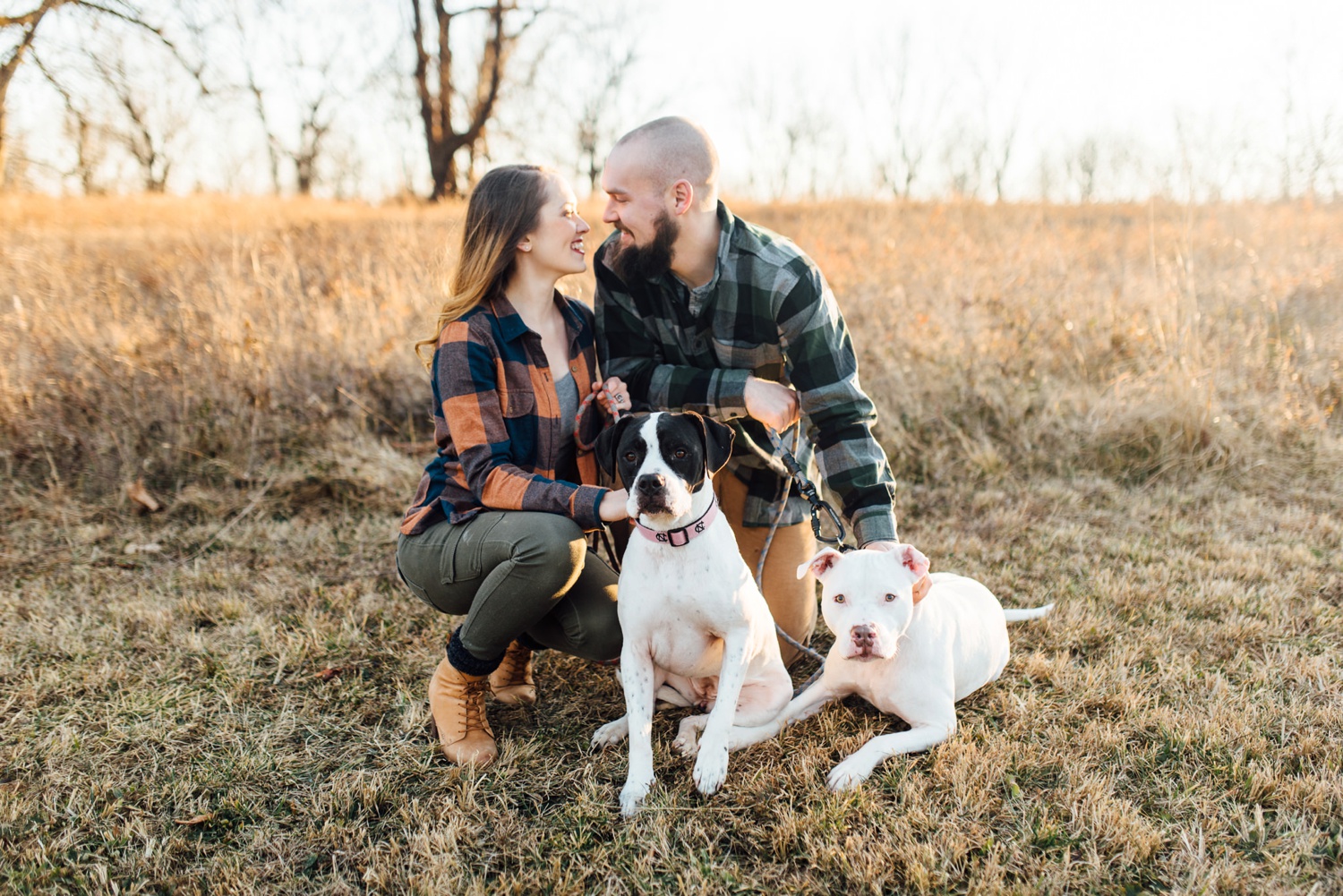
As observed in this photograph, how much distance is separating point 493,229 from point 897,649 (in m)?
1.91

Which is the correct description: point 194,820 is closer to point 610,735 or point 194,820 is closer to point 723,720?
point 610,735

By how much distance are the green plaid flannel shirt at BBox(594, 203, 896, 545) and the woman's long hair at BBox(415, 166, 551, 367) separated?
0.51 metres

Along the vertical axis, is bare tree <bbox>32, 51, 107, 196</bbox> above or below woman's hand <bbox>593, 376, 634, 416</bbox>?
above

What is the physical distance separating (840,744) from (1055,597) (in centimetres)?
166

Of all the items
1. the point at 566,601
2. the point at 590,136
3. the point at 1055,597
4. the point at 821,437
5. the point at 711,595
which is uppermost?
the point at 590,136

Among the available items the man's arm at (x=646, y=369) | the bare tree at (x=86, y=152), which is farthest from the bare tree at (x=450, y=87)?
the man's arm at (x=646, y=369)

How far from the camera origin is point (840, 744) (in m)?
2.71

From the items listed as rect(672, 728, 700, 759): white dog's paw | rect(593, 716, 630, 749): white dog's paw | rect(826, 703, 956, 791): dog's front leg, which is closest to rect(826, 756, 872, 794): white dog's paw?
rect(826, 703, 956, 791): dog's front leg

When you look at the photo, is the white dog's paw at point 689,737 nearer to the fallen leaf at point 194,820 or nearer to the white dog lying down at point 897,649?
the white dog lying down at point 897,649

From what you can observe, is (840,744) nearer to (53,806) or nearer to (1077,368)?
(53,806)

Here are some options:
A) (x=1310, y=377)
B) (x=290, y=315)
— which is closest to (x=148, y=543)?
(x=290, y=315)

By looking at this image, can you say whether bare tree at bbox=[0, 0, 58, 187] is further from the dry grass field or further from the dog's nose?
the dog's nose

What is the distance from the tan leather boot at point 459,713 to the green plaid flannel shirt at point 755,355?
4.07 ft

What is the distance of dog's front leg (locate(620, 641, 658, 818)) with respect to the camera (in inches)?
95.5
